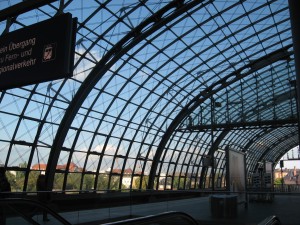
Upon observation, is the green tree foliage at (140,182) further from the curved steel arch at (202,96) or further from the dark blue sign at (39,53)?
the dark blue sign at (39,53)

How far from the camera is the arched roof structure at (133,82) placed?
2528 cm

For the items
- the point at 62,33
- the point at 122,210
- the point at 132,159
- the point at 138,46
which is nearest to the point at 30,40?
the point at 62,33

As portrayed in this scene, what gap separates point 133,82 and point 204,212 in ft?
68.0

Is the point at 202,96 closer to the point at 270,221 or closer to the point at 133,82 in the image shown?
the point at 133,82

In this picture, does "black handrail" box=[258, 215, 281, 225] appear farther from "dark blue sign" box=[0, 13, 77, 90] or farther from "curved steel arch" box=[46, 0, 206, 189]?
"curved steel arch" box=[46, 0, 206, 189]

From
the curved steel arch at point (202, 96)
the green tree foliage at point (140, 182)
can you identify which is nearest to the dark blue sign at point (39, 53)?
the curved steel arch at point (202, 96)

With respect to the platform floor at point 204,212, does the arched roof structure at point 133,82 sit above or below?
above

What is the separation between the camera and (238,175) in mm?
22562

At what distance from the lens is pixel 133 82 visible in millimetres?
33062

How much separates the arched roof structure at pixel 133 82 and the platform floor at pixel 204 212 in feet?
38.9

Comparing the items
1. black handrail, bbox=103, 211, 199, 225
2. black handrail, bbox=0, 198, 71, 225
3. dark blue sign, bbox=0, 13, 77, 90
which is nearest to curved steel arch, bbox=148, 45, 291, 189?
dark blue sign, bbox=0, 13, 77, 90

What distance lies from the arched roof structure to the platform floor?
467 inches

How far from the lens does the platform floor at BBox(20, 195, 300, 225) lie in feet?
39.0

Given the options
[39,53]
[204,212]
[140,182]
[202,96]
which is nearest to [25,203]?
[39,53]
